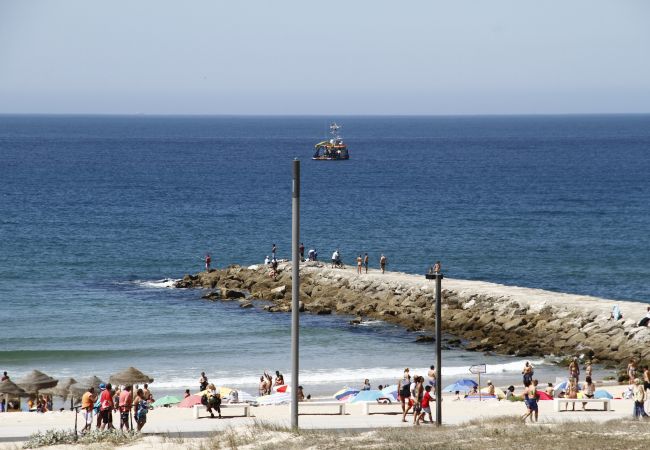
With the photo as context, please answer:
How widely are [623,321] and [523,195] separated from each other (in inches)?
2678

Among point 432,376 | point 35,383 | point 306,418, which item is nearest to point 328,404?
point 306,418

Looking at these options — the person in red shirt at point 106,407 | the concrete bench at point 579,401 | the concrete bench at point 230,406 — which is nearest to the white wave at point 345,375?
the concrete bench at point 230,406

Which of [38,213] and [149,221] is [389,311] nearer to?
[149,221]

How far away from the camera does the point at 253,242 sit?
3051 inches

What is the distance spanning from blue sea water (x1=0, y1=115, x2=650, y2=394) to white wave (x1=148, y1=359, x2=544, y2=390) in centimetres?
16

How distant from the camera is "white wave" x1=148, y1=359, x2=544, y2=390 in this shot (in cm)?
3784

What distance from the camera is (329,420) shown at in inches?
1094

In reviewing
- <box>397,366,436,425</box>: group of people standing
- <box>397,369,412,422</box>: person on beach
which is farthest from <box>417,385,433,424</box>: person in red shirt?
<box>397,369,412,422</box>: person on beach

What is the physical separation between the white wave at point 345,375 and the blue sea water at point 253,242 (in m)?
0.16

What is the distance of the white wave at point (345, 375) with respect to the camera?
37.8 metres

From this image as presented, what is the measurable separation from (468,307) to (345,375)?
35.4 feet

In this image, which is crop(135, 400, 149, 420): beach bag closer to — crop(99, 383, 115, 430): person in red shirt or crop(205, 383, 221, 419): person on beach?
crop(99, 383, 115, 430): person in red shirt

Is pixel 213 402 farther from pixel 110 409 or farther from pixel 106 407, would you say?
pixel 106 407

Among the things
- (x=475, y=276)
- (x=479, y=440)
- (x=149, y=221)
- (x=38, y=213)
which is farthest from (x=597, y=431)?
(x=38, y=213)
